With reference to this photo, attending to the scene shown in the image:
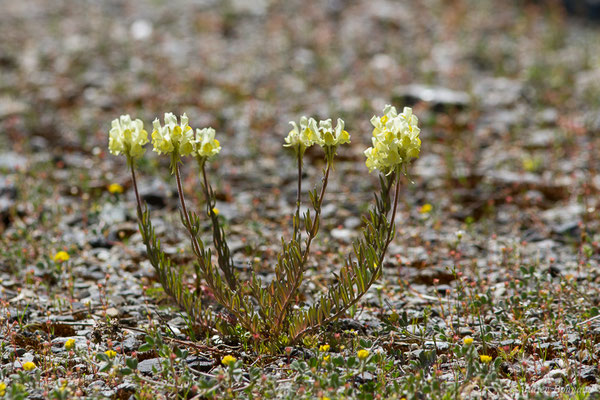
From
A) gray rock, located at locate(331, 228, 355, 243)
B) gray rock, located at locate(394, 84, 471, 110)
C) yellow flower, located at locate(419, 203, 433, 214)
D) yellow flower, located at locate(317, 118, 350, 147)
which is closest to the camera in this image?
yellow flower, located at locate(317, 118, 350, 147)

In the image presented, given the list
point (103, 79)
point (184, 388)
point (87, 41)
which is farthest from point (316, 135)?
point (87, 41)

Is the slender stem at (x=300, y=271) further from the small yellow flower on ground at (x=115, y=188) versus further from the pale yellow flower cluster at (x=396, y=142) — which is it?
the small yellow flower on ground at (x=115, y=188)

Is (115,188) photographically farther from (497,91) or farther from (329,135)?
(497,91)

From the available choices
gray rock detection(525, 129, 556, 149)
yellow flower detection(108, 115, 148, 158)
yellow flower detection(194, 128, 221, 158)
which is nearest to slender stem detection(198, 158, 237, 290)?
yellow flower detection(194, 128, 221, 158)

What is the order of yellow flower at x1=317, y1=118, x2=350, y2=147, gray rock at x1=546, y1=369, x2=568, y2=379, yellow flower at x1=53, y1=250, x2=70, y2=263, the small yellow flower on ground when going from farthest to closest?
the small yellow flower on ground
yellow flower at x1=53, y1=250, x2=70, y2=263
gray rock at x1=546, y1=369, x2=568, y2=379
yellow flower at x1=317, y1=118, x2=350, y2=147

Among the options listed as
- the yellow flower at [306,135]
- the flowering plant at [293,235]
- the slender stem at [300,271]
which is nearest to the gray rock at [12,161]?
the flowering plant at [293,235]

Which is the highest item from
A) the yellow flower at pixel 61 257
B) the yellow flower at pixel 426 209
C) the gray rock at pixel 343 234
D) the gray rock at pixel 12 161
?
the gray rock at pixel 12 161

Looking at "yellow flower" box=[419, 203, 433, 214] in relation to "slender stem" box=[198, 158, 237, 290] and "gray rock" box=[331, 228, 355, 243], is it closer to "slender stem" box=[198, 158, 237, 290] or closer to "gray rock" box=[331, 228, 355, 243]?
"gray rock" box=[331, 228, 355, 243]
